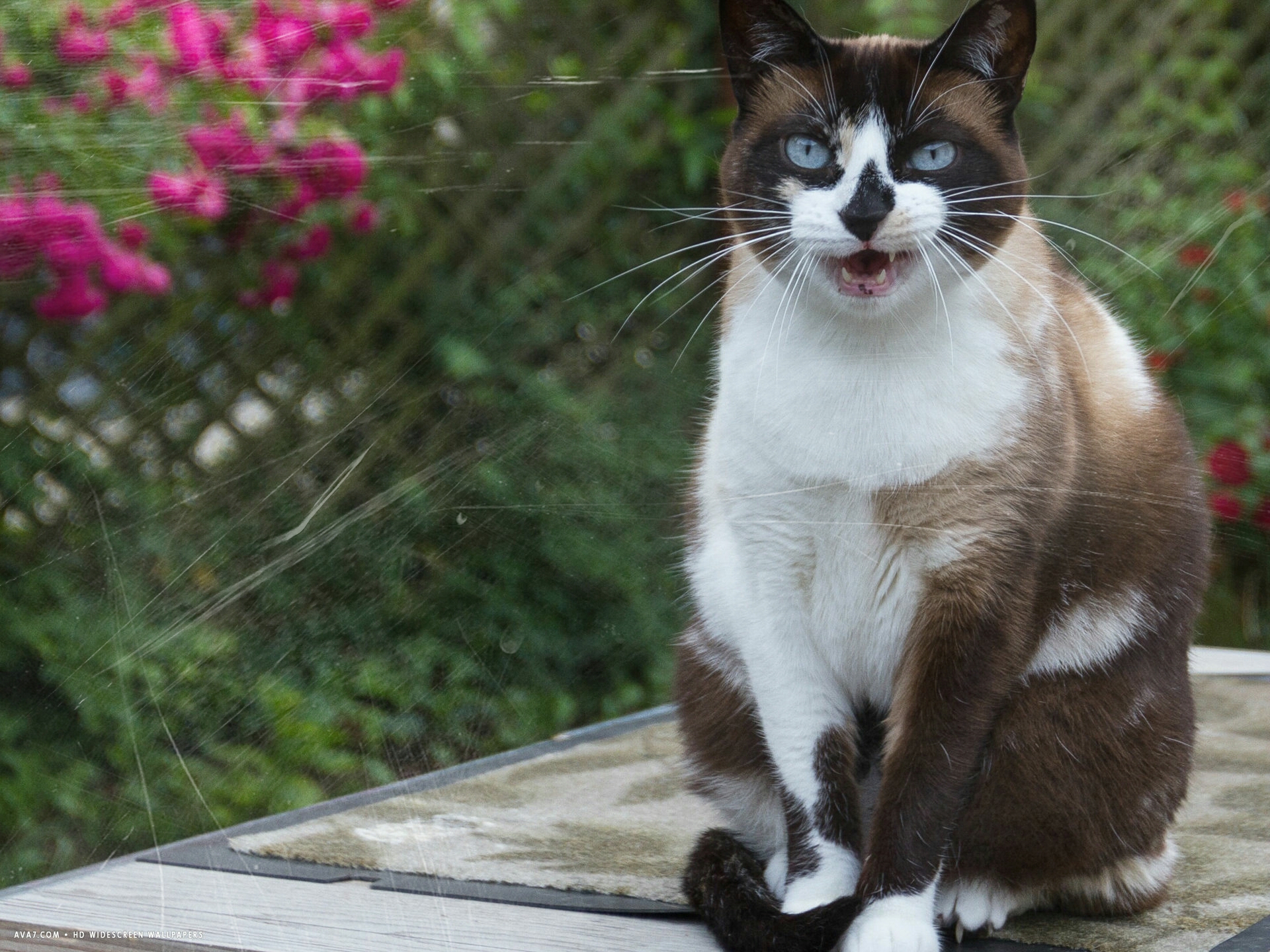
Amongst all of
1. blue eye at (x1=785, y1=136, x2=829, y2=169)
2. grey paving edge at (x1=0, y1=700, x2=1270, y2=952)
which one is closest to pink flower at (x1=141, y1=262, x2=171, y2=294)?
grey paving edge at (x1=0, y1=700, x2=1270, y2=952)

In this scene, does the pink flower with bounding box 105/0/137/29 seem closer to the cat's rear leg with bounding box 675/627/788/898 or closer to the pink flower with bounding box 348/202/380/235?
the pink flower with bounding box 348/202/380/235

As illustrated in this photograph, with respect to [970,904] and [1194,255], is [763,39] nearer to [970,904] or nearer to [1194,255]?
[1194,255]

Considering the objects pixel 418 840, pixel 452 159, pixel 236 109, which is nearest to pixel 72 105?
pixel 236 109

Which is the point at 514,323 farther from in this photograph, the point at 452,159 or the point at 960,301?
the point at 960,301

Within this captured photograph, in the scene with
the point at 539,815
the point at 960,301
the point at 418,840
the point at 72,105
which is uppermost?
the point at 72,105

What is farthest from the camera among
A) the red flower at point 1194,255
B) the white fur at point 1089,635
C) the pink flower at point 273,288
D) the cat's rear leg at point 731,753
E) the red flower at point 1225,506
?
the cat's rear leg at point 731,753

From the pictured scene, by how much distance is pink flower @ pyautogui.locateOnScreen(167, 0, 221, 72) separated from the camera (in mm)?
613

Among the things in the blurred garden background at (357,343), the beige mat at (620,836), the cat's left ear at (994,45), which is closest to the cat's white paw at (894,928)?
the beige mat at (620,836)

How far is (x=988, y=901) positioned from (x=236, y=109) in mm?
797

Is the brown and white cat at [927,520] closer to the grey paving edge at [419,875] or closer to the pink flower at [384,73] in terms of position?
the grey paving edge at [419,875]

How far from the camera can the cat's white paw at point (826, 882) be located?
0.92 m

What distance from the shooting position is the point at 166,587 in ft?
2.06

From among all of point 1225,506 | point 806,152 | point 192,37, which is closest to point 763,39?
point 806,152

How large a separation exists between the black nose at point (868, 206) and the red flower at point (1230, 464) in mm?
299
